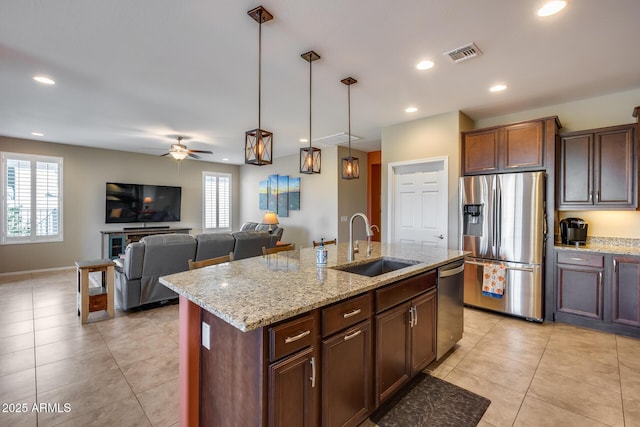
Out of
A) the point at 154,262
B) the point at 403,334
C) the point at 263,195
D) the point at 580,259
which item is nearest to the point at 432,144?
the point at 580,259

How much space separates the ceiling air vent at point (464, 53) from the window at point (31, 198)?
7640 millimetres

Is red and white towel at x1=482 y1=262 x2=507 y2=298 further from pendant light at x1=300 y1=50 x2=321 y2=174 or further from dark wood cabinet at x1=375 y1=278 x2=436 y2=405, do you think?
pendant light at x1=300 y1=50 x2=321 y2=174

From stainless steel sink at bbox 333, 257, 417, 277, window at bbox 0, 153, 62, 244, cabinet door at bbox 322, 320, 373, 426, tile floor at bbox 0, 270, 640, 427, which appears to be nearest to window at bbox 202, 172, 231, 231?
window at bbox 0, 153, 62, 244

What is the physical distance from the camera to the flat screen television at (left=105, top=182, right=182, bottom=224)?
6.79 metres

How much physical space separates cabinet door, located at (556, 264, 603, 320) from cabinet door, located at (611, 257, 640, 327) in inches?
4.9

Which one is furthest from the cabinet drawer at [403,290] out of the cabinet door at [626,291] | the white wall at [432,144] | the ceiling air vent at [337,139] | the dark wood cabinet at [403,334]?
the ceiling air vent at [337,139]

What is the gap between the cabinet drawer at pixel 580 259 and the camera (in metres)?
3.22

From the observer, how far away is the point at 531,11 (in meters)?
2.04

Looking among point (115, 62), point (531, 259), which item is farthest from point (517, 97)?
point (115, 62)

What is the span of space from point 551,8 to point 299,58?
1916mm

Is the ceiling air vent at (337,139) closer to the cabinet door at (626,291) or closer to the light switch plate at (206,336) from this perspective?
the cabinet door at (626,291)

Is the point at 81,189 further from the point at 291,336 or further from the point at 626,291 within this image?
the point at 626,291

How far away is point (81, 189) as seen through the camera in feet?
21.2

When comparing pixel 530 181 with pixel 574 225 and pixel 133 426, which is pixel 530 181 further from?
pixel 133 426
